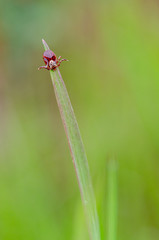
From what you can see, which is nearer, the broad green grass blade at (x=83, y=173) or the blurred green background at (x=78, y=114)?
the broad green grass blade at (x=83, y=173)

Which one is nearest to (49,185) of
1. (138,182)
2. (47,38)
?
(138,182)

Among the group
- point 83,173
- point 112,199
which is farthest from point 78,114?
point 83,173

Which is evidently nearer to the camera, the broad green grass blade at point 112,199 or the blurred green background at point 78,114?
the broad green grass blade at point 112,199

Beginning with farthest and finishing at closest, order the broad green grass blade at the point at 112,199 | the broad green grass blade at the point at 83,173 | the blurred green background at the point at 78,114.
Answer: the blurred green background at the point at 78,114, the broad green grass blade at the point at 112,199, the broad green grass blade at the point at 83,173

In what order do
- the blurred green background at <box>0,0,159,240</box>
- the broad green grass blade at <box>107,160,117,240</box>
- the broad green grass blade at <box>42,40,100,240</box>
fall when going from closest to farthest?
the broad green grass blade at <box>42,40,100,240</box>, the broad green grass blade at <box>107,160,117,240</box>, the blurred green background at <box>0,0,159,240</box>

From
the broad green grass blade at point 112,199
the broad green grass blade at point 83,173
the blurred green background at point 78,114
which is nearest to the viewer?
the broad green grass blade at point 83,173

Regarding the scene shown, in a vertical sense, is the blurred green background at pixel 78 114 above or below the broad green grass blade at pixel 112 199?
above

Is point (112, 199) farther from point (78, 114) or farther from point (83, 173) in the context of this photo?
point (78, 114)

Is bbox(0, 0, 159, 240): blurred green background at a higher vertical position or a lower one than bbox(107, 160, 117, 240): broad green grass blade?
higher

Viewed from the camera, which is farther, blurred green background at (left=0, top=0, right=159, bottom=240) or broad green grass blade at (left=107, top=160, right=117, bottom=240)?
blurred green background at (left=0, top=0, right=159, bottom=240)
